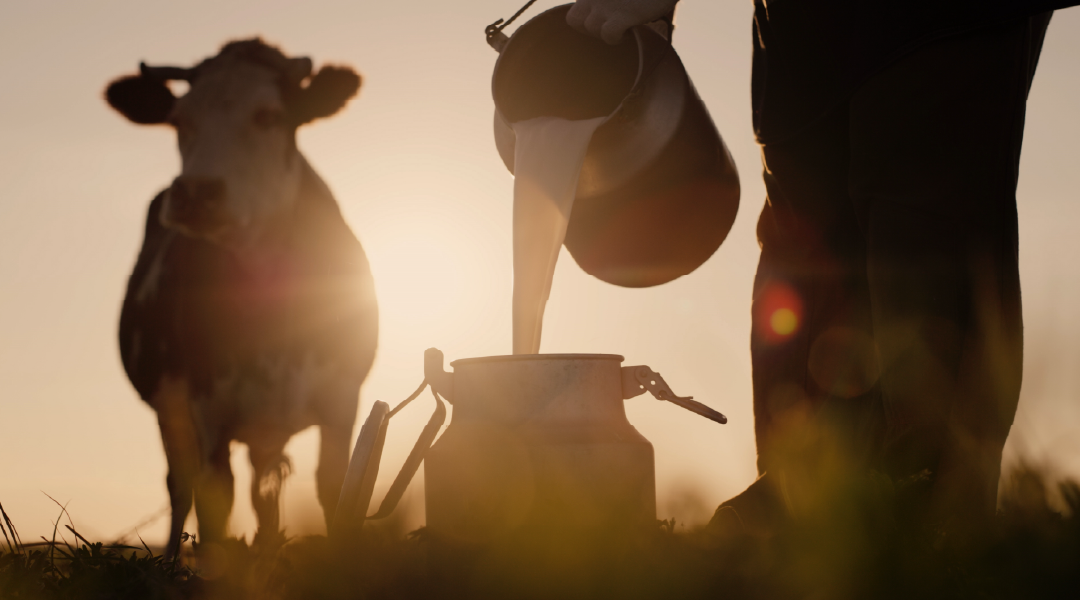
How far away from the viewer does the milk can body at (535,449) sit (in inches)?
64.1

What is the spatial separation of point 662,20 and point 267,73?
68.2 inches

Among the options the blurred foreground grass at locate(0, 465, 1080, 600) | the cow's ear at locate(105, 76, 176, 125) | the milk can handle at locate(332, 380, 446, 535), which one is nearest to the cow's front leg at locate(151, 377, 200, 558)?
the cow's ear at locate(105, 76, 176, 125)

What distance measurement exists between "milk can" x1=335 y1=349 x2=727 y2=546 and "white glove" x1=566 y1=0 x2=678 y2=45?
0.99 metres

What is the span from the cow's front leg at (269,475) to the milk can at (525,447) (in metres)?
1.83

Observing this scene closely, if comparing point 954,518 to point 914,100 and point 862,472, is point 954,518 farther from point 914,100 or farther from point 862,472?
point 914,100

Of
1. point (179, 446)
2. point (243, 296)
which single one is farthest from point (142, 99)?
point (179, 446)

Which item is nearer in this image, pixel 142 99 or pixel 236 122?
pixel 236 122

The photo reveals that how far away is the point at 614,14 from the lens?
2389 mm

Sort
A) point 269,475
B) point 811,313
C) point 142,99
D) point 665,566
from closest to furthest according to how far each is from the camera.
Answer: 1. point 665,566
2. point 811,313
3. point 269,475
4. point 142,99

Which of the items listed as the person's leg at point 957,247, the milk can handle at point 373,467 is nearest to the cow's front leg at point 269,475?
the milk can handle at point 373,467

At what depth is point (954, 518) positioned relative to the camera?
4.21 ft

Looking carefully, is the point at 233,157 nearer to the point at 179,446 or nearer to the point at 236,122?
the point at 236,122

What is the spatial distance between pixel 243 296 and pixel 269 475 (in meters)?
0.70

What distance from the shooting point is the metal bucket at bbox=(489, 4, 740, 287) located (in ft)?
8.61
